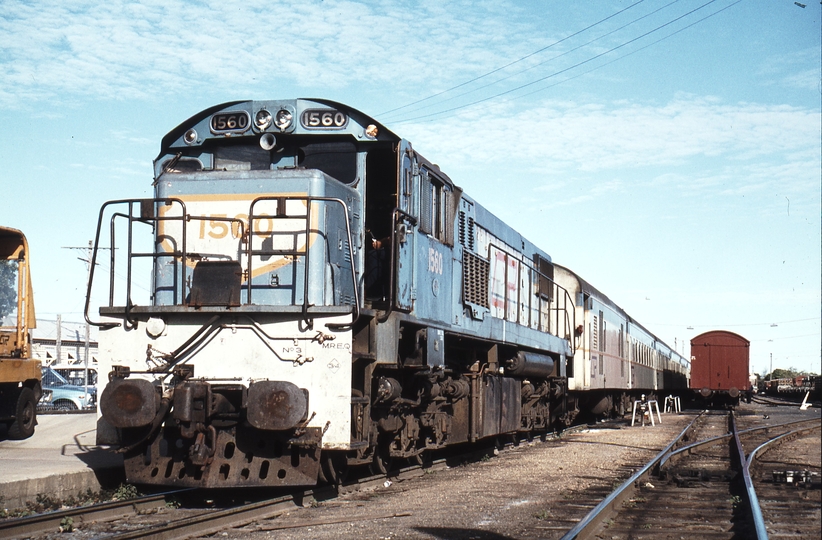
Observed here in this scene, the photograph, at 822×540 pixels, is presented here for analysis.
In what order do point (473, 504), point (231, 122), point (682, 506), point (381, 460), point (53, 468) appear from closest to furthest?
point (473, 504), point (682, 506), point (231, 122), point (53, 468), point (381, 460)

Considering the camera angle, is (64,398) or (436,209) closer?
(436,209)

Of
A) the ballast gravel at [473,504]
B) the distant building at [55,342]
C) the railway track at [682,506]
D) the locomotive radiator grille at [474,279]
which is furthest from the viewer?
the distant building at [55,342]

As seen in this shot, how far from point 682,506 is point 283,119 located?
4971 mm

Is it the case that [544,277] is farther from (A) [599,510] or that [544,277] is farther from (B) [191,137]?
(A) [599,510]

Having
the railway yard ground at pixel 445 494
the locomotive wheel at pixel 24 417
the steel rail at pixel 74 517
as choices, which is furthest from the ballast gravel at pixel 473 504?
the locomotive wheel at pixel 24 417

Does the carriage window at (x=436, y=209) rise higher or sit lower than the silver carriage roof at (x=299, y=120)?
lower

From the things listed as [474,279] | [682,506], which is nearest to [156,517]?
[682,506]

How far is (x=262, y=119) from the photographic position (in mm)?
7887

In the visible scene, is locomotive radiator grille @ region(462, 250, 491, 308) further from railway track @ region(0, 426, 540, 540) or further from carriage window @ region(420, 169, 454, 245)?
railway track @ region(0, 426, 540, 540)

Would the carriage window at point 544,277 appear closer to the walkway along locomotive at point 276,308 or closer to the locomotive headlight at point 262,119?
the walkway along locomotive at point 276,308

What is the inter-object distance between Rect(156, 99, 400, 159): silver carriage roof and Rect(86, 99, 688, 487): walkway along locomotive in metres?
0.01

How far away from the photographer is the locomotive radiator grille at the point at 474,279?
10.7 meters

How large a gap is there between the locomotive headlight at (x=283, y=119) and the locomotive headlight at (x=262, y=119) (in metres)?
0.07

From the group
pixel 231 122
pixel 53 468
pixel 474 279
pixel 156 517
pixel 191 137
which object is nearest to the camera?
pixel 156 517
